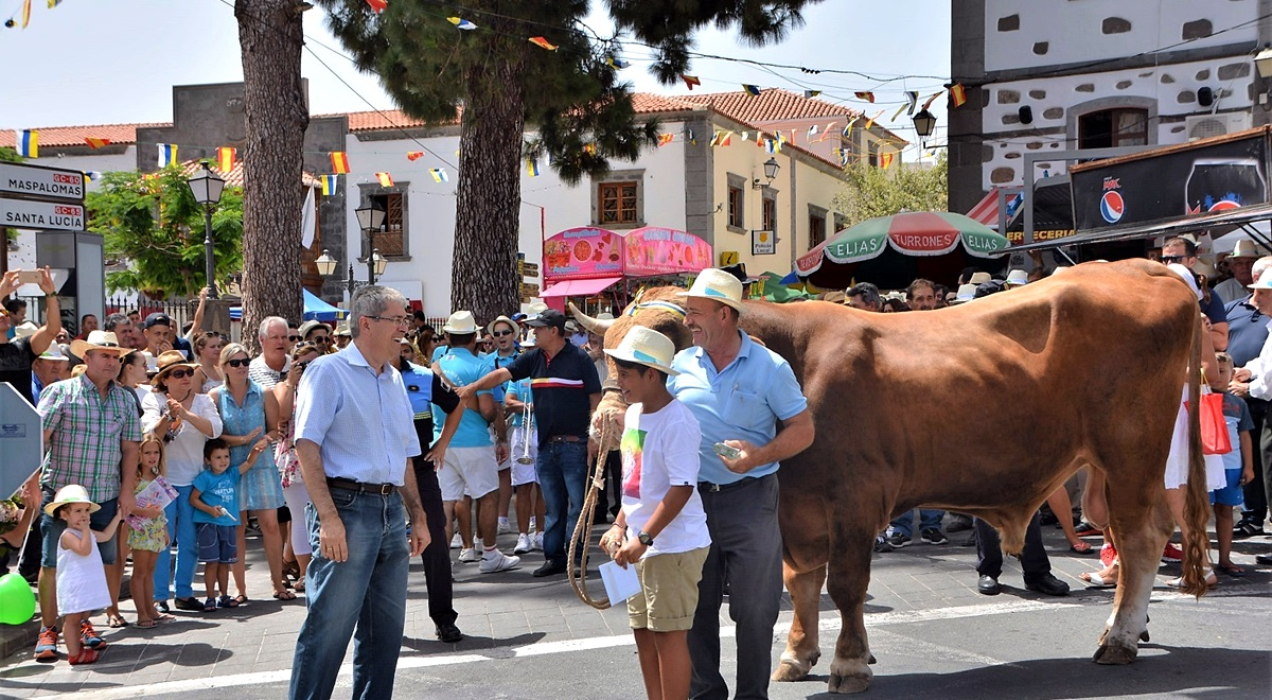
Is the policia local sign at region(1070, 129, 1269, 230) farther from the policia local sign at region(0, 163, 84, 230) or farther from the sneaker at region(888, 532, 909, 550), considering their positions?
the policia local sign at region(0, 163, 84, 230)

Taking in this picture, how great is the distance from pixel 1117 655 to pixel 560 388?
15.6 ft

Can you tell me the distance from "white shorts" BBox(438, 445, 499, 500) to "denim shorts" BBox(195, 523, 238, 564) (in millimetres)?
1696

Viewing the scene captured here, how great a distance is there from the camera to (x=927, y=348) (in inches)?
245

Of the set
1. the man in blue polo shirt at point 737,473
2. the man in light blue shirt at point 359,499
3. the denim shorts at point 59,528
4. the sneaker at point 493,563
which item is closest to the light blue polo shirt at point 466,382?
the sneaker at point 493,563

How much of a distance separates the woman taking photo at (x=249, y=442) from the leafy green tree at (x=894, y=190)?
35232mm

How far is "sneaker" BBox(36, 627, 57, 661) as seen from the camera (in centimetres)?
718

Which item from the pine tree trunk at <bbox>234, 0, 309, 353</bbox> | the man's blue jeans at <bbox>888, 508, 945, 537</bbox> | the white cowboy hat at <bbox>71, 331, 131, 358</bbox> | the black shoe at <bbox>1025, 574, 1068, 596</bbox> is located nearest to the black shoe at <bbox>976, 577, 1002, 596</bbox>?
the black shoe at <bbox>1025, 574, 1068, 596</bbox>

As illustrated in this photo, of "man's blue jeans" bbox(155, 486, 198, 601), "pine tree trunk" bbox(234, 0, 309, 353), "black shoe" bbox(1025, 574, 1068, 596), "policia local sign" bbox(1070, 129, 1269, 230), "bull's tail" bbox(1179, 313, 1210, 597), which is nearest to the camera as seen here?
"bull's tail" bbox(1179, 313, 1210, 597)

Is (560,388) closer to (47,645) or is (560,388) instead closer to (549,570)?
(549,570)

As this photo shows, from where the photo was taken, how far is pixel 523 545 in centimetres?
1042

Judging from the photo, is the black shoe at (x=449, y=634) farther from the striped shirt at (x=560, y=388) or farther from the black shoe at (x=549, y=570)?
the striped shirt at (x=560, y=388)

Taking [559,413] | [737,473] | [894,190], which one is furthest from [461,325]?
[894,190]

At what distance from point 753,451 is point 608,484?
25.3ft

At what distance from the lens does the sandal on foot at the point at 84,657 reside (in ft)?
23.0
